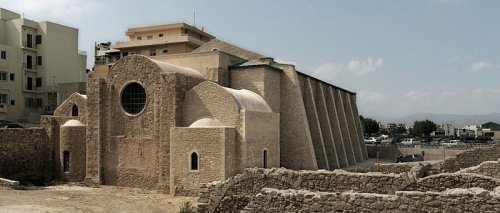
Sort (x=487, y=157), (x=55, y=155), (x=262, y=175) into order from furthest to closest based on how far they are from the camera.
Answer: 1. (x=55, y=155)
2. (x=487, y=157)
3. (x=262, y=175)

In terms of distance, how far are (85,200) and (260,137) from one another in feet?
25.7

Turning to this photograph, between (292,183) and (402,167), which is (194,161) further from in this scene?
(402,167)

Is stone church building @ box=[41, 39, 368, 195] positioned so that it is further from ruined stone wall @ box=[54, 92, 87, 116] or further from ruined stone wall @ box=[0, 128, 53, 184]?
ruined stone wall @ box=[0, 128, 53, 184]

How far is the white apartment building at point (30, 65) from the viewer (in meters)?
33.3

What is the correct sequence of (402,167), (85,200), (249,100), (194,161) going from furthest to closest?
(249,100) < (194,161) < (85,200) < (402,167)

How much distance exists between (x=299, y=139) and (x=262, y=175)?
36.3 feet

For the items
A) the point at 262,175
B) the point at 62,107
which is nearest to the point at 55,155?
the point at 62,107

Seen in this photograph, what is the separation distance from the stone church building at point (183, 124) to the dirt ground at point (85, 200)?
3.00ft

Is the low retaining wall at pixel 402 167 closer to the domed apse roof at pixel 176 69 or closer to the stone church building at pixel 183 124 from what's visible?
the stone church building at pixel 183 124

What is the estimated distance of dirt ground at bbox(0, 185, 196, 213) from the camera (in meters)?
15.0

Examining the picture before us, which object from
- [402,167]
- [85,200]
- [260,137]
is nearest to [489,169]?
[402,167]

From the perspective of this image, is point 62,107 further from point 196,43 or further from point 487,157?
point 487,157

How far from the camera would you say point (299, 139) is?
23.6 metres

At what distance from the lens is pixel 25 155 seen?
72.7 feet
